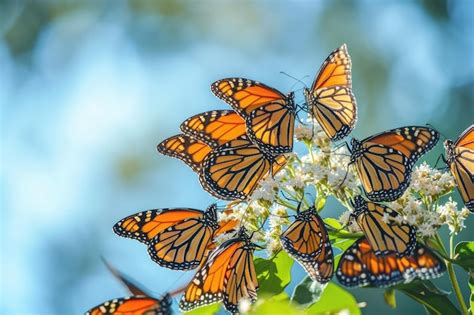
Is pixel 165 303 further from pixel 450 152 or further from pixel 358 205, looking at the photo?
pixel 450 152

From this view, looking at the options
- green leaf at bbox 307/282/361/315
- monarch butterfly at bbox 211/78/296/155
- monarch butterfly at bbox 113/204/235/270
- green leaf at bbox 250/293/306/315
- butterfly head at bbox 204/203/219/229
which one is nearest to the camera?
green leaf at bbox 250/293/306/315

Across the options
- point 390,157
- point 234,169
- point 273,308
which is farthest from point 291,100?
point 273,308

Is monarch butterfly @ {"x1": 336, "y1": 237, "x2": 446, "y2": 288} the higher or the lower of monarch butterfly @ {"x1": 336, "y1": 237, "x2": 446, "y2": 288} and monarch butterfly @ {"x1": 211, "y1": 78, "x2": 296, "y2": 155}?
the lower

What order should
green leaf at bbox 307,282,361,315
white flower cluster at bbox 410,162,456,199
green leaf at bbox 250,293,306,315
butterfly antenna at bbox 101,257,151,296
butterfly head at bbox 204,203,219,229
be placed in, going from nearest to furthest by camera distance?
green leaf at bbox 250,293,306,315 < butterfly antenna at bbox 101,257,151,296 < green leaf at bbox 307,282,361,315 < white flower cluster at bbox 410,162,456,199 < butterfly head at bbox 204,203,219,229

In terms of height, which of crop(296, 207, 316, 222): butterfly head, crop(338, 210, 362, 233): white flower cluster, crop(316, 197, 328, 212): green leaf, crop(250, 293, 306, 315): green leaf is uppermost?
crop(316, 197, 328, 212): green leaf

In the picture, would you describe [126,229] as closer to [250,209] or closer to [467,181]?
[250,209]

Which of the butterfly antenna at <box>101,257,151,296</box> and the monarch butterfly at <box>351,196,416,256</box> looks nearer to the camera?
the butterfly antenna at <box>101,257,151,296</box>

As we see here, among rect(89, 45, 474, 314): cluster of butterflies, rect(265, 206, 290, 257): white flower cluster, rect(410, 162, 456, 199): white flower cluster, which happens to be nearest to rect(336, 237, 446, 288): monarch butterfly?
rect(89, 45, 474, 314): cluster of butterflies

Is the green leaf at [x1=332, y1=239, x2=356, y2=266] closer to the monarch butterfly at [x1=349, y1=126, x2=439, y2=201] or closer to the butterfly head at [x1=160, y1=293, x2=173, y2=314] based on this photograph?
the monarch butterfly at [x1=349, y1=126, x2=439, y2=201]
